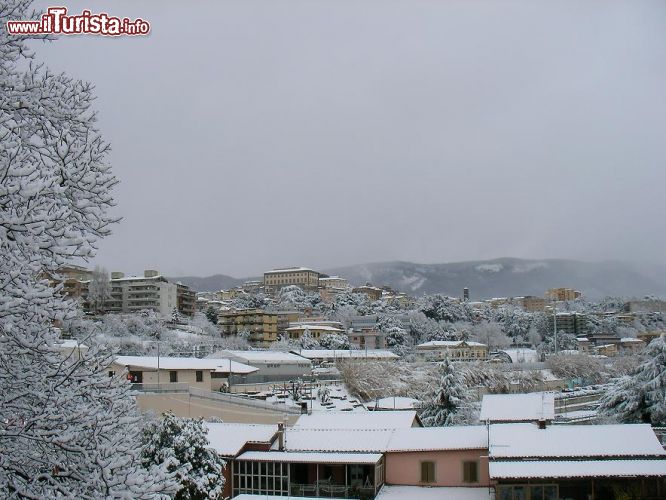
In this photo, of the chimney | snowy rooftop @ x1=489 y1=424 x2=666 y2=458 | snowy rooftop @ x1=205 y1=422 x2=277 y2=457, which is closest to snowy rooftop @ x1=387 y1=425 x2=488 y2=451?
snowy rooftop @ x1=489 y1=424 x2=666 y2=458

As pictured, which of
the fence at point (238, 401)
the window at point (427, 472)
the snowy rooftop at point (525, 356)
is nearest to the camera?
the window at point (427, 472)

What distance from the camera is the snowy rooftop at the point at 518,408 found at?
82.3 feet

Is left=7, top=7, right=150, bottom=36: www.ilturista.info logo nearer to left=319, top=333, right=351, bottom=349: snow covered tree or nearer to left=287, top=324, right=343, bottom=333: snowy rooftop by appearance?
left=319, top=333, right=351, bottom=349: snow covered tree

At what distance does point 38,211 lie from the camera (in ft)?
16.3

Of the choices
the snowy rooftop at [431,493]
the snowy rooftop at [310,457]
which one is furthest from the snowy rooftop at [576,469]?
the snowy rooftop at [310,457]

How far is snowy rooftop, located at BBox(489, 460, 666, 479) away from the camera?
19.0 m

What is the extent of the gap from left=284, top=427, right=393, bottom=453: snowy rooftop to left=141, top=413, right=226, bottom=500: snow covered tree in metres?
4.03

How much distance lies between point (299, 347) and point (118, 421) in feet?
251

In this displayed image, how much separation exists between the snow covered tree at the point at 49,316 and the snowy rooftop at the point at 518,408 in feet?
69.1

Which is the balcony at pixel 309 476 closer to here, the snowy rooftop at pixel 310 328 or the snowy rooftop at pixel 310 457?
the snowy rooftop at pixel 310 457

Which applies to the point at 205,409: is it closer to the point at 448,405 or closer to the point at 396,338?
the point at 448,405

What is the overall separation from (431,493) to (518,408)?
6.04 metres

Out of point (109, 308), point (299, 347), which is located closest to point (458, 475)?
point (299, 347)

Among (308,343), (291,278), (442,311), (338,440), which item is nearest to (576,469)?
(338,440)
